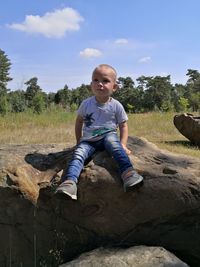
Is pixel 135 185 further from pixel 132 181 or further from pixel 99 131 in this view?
pixel 99 131

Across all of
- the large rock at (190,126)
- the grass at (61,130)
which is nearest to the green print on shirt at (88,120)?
the grass at (61,130)

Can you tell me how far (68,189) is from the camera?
11.4 ft

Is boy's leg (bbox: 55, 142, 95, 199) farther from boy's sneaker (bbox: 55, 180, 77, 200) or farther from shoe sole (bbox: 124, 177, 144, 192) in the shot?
shoe sole (bbox: 124, 177, 144, 192)

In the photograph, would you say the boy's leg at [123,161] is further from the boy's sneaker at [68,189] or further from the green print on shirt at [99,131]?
the boy's sneaker at [68,189]

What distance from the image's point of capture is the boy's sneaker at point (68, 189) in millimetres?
3438

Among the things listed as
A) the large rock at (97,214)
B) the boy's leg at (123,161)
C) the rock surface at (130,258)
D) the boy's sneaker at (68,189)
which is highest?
the boy's leg at (123,161)

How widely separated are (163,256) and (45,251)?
1.05 m

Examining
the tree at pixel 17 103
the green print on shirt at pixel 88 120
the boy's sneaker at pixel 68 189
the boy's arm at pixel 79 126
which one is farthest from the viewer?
the tree at pixel 17 103

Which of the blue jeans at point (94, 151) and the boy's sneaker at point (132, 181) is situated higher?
the blue jeans at point (94, 151)

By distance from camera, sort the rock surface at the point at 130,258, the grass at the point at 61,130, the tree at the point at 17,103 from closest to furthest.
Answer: the rock surface at the point at 130,258, the grass at the point at 61,130, the tree at the point at 17,103

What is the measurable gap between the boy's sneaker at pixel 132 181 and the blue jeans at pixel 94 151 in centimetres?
9

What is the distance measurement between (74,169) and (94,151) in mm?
435

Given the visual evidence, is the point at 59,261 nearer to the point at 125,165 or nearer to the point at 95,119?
the point at 125,165

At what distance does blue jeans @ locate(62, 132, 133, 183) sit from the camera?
3.66 metres
